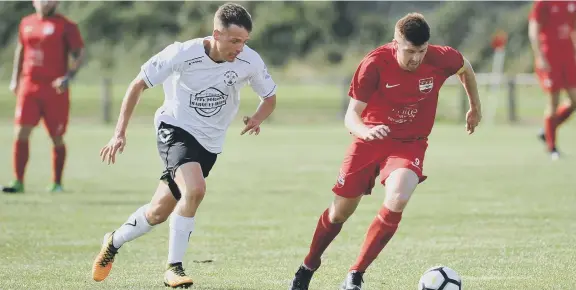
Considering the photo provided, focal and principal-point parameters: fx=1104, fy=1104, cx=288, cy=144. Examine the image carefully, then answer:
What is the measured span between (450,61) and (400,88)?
0.40 m

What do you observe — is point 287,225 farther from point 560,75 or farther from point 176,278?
point 560,75

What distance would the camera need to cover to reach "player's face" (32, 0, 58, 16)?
42.9 ft

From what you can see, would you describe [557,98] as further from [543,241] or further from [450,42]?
[450,42]

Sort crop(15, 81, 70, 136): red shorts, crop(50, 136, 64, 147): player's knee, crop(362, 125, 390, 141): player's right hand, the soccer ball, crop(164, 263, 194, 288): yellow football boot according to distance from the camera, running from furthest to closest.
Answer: crop(50, 136, 64, 147): player's knee < crop(15, 81, 70, 136): red shorts < crop(164, 263, 194, 288): yellow football boot < the soccer ball < crop(362, 125, 390, 141): player's right hand

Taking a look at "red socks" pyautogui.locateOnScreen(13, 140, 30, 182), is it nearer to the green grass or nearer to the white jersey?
the green grass

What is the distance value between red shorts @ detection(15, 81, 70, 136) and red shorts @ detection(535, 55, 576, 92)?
710 centimetres

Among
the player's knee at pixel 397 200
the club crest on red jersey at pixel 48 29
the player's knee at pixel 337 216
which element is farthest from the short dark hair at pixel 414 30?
the club crest on red jersey at pixel 48 29

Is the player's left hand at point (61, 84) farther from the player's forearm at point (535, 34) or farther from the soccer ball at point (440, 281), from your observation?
the soccer ball at point (440, 281)

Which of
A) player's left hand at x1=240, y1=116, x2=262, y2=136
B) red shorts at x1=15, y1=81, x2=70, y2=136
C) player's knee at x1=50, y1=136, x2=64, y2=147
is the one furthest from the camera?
player's knee at x1=50, y1=136, x2=64, y2=147

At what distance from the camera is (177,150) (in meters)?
7.18

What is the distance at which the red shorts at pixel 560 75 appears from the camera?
53.1ft

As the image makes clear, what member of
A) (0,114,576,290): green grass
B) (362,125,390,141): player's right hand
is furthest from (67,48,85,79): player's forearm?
(362,125,390,141): player's right hand

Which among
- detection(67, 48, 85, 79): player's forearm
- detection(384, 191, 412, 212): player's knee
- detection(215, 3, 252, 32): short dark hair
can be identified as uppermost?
detection(215, 3, 252, 32): short dark hair

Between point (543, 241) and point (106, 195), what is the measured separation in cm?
586
